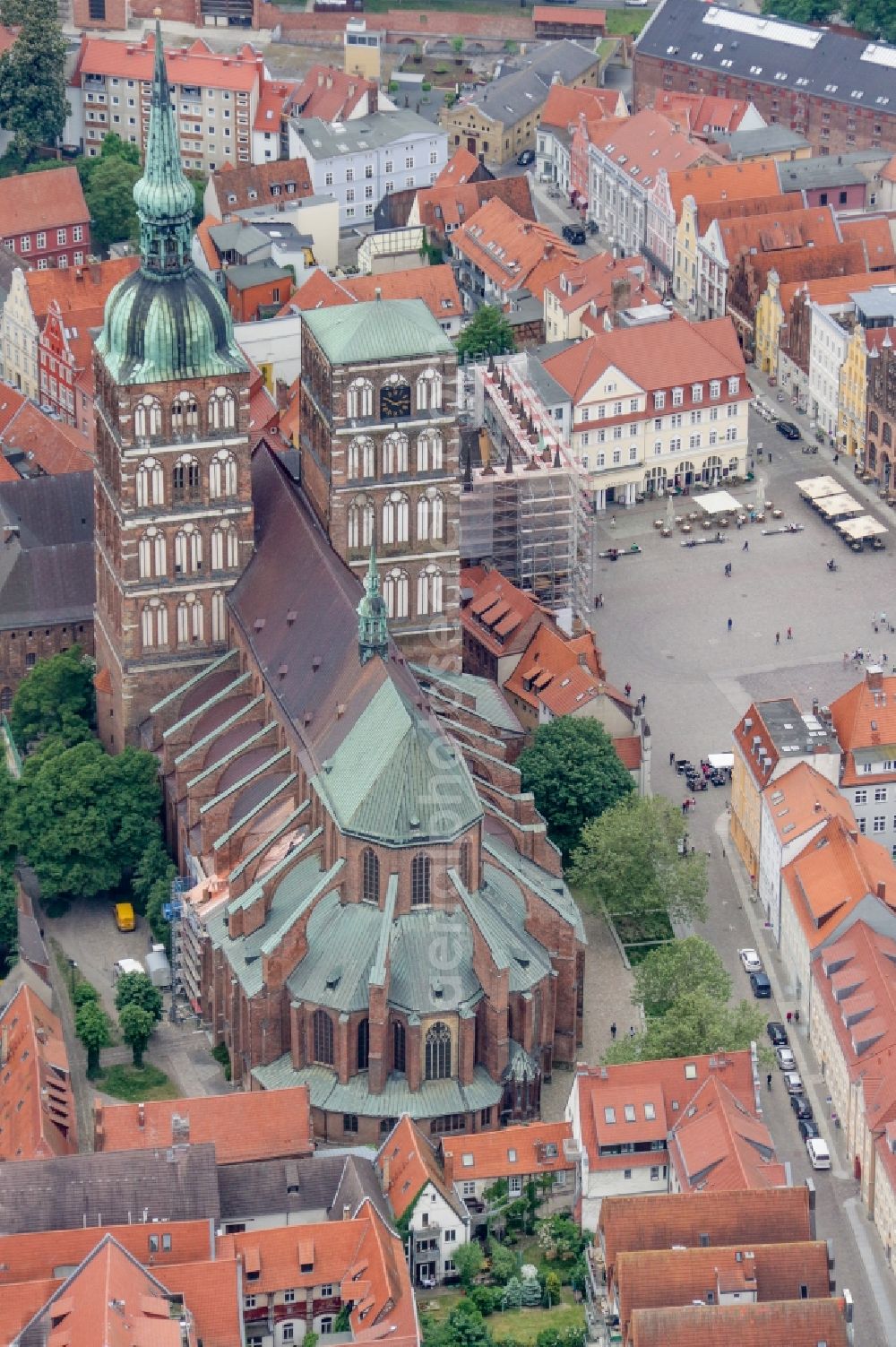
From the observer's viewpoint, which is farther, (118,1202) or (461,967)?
(461,967)

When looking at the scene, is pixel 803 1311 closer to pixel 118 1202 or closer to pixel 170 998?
pixel 118 1202

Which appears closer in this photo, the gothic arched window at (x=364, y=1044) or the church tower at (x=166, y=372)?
the gothic arched window at (x=364, y=1044)

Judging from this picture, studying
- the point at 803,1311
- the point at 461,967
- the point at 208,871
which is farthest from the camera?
the point at 208,871

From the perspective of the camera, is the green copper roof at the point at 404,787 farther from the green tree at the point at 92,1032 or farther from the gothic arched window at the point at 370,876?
the green tree at the point at 92,1032

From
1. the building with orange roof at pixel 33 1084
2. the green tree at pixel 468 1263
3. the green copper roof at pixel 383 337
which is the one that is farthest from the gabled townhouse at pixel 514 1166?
the green copper roof at pixel 383 337

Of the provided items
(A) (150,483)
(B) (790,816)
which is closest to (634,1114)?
(B) (790,816)

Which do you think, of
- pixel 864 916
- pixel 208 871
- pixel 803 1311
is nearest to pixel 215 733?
pixel 208 871

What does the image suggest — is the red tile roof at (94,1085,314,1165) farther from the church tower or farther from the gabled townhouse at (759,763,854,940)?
the church tower

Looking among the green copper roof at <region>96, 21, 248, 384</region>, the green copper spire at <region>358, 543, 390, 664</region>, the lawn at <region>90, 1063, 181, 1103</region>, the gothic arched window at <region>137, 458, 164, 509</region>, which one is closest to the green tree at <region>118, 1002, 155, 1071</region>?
the lawn at <region>90, 1063, 181, 1103</region>
